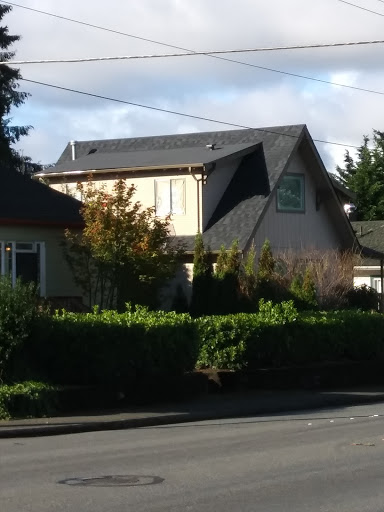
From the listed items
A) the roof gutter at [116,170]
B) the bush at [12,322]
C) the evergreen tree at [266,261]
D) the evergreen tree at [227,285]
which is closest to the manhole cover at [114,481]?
the bush at [12,322]

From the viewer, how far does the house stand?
115 ft

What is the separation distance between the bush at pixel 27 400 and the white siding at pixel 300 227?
18.0 m

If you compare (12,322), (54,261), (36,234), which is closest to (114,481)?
(12,322)

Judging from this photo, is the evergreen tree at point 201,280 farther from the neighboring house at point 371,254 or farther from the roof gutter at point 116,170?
the neighboring house at point 371,254

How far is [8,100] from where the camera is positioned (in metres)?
49.4

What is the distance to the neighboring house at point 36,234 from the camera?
2859 centimetres

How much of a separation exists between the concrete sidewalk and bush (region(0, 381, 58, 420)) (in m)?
0.32

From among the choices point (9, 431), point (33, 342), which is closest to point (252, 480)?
point (9, 431)

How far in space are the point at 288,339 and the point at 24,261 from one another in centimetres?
892

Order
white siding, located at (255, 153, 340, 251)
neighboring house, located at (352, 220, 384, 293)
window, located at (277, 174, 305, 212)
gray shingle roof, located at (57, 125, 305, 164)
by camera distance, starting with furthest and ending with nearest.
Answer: neighboring house, located at (352, 220, 384, 293) → gray shingle roof, located at (57, 125, 305, 164) → window, located at (277, 174, 305, 212) → white siding, located at (255, 153, 340, 251)

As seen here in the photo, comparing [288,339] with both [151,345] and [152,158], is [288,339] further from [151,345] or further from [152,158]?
[152,158]

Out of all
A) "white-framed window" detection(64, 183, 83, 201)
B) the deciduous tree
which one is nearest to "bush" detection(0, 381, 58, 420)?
the deciduous tree

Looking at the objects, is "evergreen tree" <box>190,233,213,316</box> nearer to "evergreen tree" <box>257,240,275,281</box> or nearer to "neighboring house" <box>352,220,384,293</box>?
"evergreen tree" <box>257,240,275,281</box>

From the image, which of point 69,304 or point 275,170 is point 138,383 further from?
point 275,170
